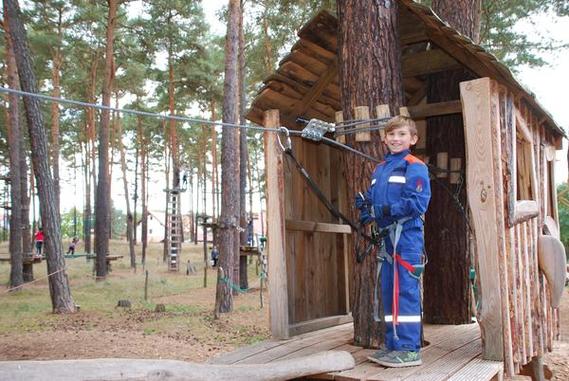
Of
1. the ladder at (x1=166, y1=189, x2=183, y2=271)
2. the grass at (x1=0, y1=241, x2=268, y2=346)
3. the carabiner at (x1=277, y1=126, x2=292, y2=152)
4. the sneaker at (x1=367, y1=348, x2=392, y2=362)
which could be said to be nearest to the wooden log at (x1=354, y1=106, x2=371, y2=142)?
the carabiner at (x1=277, y1=126, x2=292, y2=152)

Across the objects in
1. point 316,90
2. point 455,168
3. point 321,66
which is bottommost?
point 455,168

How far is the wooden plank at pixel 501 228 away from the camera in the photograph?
12.3 ft

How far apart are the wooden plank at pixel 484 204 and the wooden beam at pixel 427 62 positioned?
1.74 metres

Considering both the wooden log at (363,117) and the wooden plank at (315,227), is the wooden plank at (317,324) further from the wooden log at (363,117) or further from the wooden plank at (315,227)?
the wooden log at (363,117)

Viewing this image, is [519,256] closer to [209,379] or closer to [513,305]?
[513,305]

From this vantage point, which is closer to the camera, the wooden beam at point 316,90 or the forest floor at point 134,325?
the wooden beam at point 316,90

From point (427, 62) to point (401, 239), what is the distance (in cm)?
274

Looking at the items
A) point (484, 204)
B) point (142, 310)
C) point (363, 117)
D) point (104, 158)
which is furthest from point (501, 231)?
point (104, 158)

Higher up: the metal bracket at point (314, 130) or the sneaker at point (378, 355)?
the metal bracket at point (314, 130)

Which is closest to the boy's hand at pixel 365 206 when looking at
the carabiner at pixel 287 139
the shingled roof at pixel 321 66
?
the carabiner at pixel 287 139

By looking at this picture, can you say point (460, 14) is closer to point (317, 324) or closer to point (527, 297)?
point (527, 297)

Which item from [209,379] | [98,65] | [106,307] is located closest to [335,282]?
[209,379]

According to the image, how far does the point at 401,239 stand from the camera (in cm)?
359

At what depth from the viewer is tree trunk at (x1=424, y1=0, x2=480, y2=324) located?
5637 millimetres
